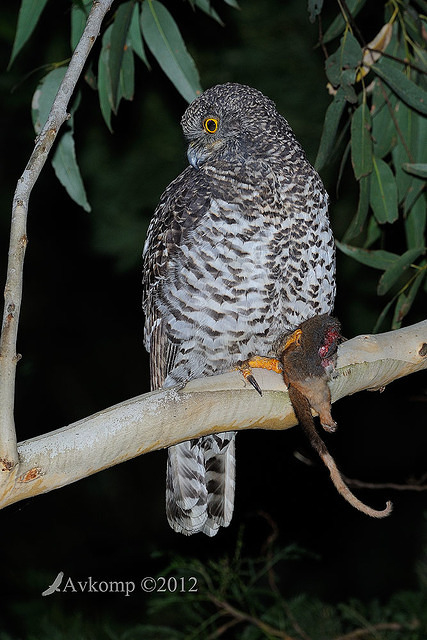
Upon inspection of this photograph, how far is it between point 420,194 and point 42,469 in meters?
2.04

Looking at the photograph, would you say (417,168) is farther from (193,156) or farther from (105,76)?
(105,76)

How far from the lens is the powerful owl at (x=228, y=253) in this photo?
99.0 inches

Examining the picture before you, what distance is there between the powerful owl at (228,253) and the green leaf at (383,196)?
0.82 feet

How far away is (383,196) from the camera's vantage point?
9.28ft

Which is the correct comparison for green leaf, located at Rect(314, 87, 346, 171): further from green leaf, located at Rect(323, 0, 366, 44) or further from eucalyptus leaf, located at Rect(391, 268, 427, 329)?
eucalyptus leaf, located at Rect(391, 268, 427, 329)

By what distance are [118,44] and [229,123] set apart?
45 cm

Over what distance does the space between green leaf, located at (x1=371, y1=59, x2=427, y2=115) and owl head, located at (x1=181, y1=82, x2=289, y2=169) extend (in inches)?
14.5

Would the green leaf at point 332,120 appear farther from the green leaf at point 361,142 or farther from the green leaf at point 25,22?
the green leaf at point 25,22

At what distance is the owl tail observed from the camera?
9.37 ft

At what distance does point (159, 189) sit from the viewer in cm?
483

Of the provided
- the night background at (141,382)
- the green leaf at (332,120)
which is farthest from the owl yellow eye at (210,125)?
the night background at (141,382)

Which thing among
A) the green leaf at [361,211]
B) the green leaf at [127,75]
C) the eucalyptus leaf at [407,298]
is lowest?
the eucalyptus leaf at [407,298]

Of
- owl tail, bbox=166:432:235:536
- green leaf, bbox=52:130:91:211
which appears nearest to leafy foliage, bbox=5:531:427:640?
owl tail, bbox=166:432:235:536

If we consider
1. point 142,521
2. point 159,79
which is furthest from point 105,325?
point 159,79
